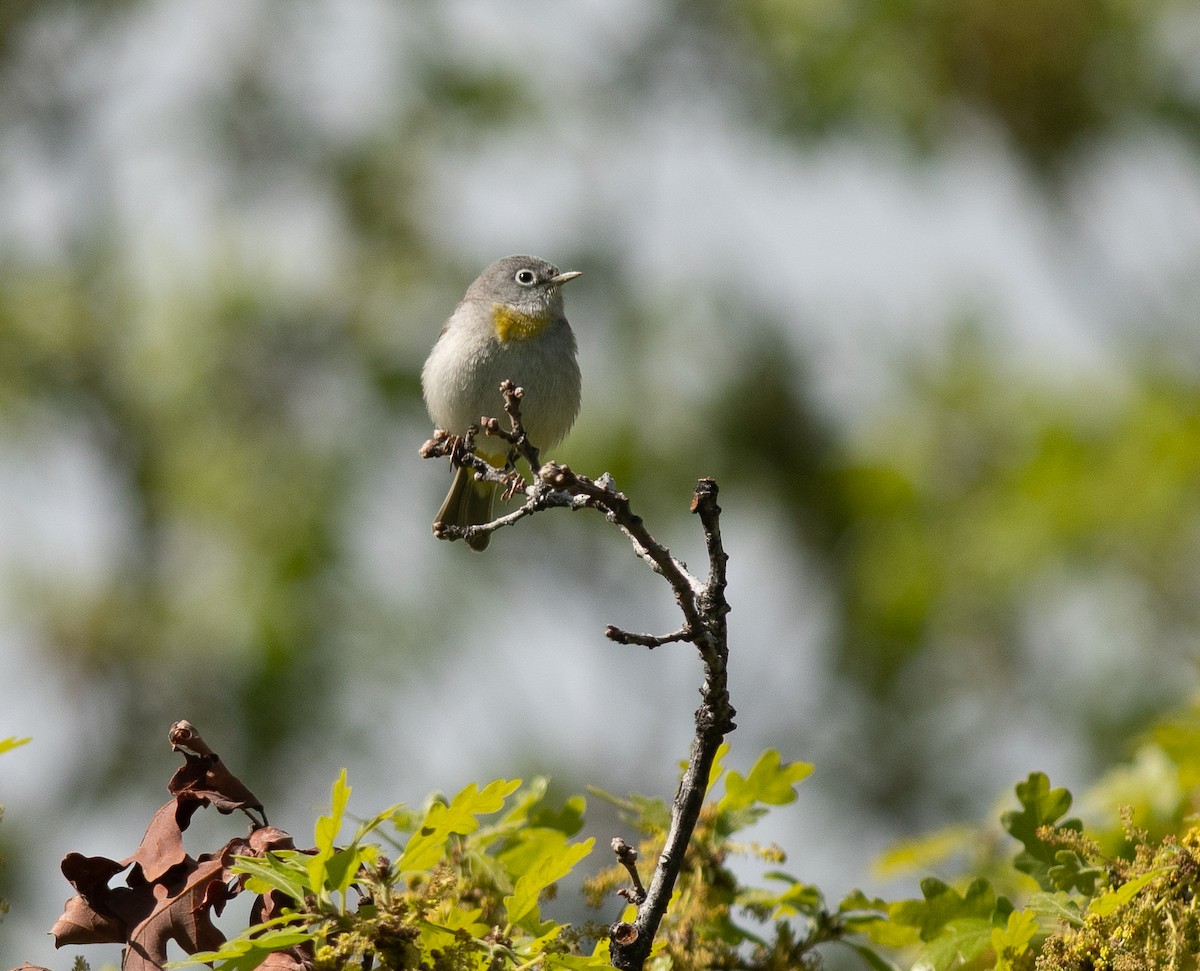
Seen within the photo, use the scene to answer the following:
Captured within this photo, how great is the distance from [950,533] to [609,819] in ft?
13.8

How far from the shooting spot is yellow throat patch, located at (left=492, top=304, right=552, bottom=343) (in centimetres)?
556

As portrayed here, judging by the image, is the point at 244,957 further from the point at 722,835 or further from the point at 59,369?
the point at 59,369

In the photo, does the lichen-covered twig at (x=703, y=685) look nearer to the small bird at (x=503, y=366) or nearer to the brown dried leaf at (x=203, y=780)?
the brown dried leaf at (x=203, y=780)

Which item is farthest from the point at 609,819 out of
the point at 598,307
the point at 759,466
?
the point at 598,307

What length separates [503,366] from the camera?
540 cm

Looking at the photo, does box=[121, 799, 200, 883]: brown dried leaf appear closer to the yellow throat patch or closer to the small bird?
the small bird

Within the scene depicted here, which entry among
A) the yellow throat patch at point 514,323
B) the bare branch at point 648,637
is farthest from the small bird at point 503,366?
the bare branch at point 648,637

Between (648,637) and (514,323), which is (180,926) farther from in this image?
(514,323)

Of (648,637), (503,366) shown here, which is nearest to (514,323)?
(503,366)

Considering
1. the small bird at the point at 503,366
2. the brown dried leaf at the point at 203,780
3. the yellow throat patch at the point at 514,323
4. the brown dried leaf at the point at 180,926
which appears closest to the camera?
the brown dried leaf at the point at 180,926

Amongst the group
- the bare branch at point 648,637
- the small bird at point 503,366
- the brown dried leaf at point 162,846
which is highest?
the small bird at point 503,366

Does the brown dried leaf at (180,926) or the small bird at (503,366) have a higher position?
the small bird at (503,366)

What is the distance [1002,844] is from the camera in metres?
2.92

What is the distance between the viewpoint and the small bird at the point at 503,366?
5340 millimetres
